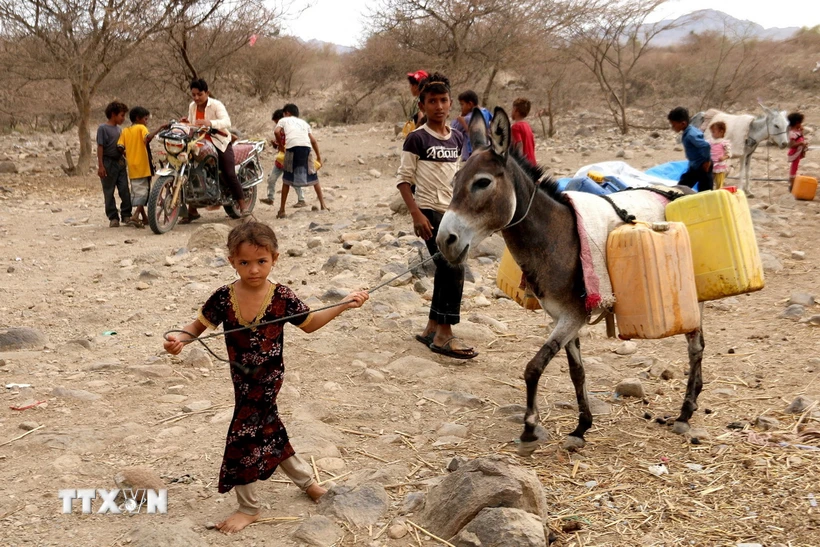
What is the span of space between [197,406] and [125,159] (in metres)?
6.98

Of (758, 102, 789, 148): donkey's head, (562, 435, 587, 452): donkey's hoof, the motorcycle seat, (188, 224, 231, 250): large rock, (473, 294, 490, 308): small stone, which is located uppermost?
(758, 102, 789, 148): donkey's head

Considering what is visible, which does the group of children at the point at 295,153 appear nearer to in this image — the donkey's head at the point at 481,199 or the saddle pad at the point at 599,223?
the saddle pad at the point at 599,223

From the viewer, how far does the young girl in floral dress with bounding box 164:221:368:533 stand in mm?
2977

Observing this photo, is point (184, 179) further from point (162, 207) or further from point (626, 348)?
point (626, 348)

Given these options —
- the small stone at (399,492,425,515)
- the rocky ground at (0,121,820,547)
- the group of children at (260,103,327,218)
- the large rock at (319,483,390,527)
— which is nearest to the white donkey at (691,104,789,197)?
the rocky ground at (0,121,820,547)

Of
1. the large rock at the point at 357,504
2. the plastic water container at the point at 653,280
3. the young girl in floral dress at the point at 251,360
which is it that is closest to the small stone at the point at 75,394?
the young girl in floral dress at the point at 251,360

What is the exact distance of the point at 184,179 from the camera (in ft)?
31.9

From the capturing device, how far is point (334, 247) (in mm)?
8398

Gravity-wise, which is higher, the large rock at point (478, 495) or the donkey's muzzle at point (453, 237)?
the donkey's muzzle at point (453, 237)

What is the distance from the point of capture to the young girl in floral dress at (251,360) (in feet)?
9.77

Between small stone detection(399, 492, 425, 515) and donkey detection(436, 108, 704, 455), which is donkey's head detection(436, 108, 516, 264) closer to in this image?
donkey detection(436, 108, 704, 455)

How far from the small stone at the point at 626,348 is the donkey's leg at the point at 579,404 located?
1522mm

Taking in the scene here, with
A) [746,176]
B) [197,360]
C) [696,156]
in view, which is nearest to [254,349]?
[197,360]

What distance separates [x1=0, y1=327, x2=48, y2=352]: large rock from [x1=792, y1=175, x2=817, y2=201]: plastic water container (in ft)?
33.1
